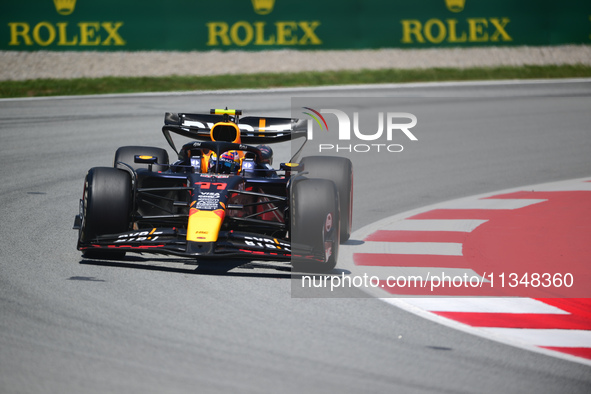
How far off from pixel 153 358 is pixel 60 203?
561 centimetres

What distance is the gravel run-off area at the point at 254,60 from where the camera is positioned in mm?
21250

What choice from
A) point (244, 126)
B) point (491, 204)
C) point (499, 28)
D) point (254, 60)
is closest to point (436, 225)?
point (491, 204)

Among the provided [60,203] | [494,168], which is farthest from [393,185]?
[60,203]

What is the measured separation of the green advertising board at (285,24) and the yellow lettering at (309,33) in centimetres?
3

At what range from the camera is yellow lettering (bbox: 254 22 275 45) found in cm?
2239

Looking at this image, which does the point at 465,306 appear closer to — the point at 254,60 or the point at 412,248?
the point at 412,248

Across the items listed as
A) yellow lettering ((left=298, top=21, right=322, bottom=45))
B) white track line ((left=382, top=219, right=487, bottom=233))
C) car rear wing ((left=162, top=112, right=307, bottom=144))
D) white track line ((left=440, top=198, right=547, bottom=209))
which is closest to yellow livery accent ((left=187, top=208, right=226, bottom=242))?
car rear wing ((left=162, top=112, right=307, bottom=144))

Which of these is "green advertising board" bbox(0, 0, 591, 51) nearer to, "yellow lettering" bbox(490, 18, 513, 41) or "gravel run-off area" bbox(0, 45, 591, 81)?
"yellow lettering" bbox(490, 18, 513, 41)

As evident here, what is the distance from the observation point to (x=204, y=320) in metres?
5.95

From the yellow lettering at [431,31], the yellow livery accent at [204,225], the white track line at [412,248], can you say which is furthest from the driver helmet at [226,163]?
the yellow lettering at [431,31]

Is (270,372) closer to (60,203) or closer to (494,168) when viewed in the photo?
(60,203)

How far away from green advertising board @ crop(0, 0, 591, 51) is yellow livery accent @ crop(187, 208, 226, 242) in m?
15.2

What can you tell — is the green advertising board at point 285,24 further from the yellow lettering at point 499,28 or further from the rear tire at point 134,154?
the rear tire at point 134,154

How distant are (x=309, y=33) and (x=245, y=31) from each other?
1.65m
